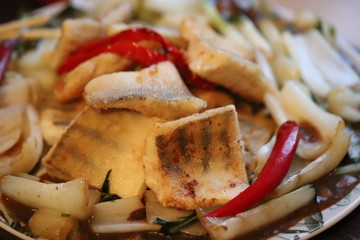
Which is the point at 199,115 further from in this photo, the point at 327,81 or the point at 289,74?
the point at 327,81

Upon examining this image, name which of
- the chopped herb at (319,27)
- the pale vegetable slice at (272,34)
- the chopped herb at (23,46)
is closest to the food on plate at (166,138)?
the chopped herb at (23,46)

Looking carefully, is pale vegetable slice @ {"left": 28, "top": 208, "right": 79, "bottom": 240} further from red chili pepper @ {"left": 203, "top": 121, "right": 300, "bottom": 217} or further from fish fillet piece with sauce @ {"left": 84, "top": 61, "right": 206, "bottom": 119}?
red chili pepper @ {"left": 203, "top": 121, "right": 300, "bottom": 217}

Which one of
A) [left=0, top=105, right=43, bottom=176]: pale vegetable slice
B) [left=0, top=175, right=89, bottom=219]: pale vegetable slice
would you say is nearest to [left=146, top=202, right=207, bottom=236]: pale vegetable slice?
[left=0, top=175, right=89, bottom=219]: pale vegetable slice

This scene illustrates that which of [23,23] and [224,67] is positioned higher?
[224,67]

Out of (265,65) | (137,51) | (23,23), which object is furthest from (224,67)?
(23,23)

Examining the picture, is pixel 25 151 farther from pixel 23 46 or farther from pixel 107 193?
pixel 23 46

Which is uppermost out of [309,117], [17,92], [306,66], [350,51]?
[350,51]
